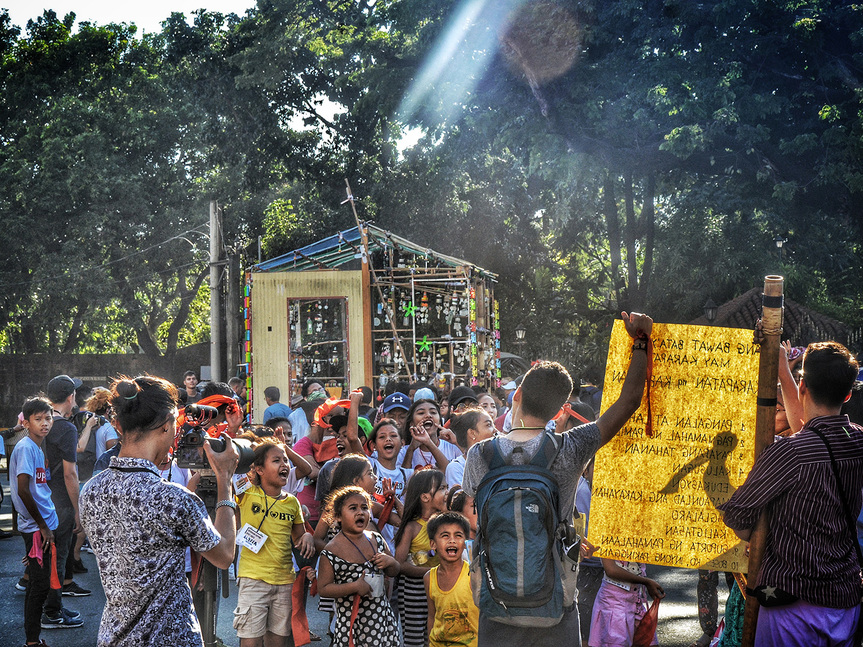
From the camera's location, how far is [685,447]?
153 inches

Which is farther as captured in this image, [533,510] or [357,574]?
[357,574]

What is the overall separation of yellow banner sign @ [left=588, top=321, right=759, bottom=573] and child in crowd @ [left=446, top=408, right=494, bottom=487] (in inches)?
89.3

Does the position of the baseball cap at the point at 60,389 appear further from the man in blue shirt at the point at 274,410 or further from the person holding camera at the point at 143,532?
the person holding camera at the point at 143,532

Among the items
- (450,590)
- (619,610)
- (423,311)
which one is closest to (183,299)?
(423,311)

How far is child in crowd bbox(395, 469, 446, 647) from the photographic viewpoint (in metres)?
5.55

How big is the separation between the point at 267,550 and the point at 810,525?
3.39 m

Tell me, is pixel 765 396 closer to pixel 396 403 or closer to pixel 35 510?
pixel 396 403

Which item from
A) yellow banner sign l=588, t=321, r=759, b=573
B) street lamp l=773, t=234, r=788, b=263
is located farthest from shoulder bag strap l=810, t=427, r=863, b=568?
street lamp l=773, t=234, r=788, b=263

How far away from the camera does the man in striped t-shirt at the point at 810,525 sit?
3383 millimetres

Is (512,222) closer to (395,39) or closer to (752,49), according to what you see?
(395,39)

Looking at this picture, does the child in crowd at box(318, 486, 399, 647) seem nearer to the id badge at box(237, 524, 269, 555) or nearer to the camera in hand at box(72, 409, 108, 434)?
the id badge at box(237, 524, 269, 555)

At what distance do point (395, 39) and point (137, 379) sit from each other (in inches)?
981

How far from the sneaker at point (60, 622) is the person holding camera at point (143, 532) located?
15.4 feet

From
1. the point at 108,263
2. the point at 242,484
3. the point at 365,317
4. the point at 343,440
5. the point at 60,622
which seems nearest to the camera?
the point at 242,484
